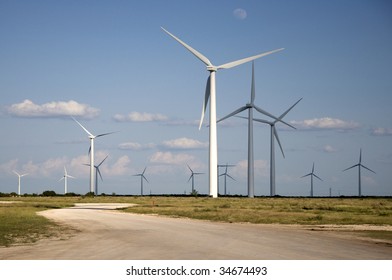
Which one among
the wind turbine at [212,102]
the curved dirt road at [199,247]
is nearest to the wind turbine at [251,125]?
the wind turbine at [212,102]

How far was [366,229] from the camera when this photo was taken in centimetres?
4344

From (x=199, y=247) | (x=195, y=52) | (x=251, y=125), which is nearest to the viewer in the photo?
(x=199, y=247)

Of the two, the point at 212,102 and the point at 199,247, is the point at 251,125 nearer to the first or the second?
the point at 212,102

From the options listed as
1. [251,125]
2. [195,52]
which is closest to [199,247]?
[195,52]

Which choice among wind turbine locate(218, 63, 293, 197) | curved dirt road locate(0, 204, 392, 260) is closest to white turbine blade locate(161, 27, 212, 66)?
wind turbine locate(218, 63, 293, 197)

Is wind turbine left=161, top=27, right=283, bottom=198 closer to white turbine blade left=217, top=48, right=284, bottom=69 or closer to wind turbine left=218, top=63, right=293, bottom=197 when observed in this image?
white turbine blade left=217, top=48, right=284, bottom=69

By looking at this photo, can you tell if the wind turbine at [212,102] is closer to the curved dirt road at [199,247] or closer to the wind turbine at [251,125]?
the wind turbine at [251,125]
